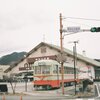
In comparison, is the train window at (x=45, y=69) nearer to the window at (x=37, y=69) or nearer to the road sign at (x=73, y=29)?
the window at (x=37, y=69)

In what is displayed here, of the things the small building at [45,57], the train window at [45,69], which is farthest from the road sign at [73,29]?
the small building at [45,57]

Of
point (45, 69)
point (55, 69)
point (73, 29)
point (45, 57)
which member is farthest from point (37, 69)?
point (45, 57)

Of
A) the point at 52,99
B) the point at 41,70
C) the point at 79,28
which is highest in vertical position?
the point at 79,28

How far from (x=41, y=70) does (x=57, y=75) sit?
5.66 feet

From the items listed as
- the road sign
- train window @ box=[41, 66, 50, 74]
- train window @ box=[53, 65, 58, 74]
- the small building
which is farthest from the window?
the small building

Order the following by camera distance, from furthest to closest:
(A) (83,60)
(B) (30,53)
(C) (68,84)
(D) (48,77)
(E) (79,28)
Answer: (B) (30,53) → (A) (83,60) → (C) (68,84) → (D) (48,77) → (E) (79,28)

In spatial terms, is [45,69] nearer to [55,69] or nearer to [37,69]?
[37,69]

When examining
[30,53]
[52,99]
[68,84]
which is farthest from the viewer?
[30,53]

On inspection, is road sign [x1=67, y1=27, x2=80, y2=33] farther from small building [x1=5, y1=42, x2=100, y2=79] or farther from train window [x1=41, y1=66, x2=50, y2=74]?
small building [x1=5, y1=42, x2=100, y2=79]

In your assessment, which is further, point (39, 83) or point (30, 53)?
point (30, 53)

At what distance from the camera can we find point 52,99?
26.6m

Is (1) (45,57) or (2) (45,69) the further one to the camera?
(1) (45,57)

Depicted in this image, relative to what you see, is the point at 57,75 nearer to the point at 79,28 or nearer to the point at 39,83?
the point at 39,83

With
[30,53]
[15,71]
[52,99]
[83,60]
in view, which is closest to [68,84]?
[52,99]
